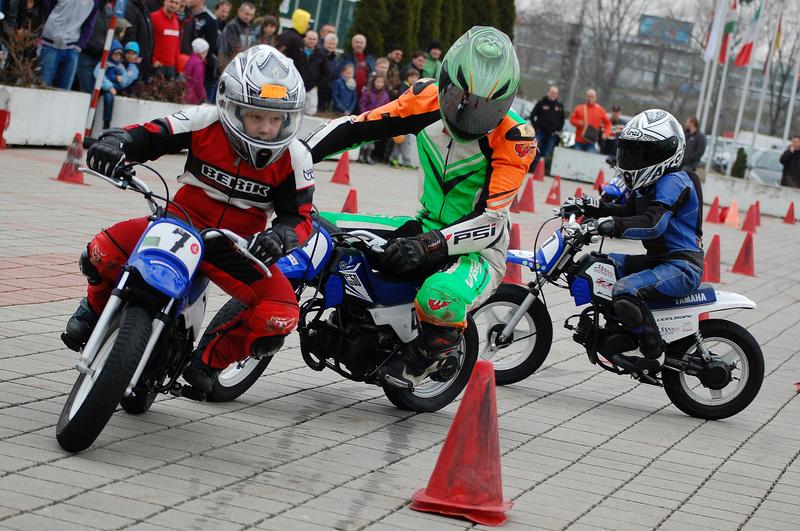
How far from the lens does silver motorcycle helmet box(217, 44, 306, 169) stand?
18.3 feet

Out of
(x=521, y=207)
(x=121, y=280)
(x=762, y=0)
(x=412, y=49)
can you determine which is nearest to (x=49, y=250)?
(x=121, y=280)

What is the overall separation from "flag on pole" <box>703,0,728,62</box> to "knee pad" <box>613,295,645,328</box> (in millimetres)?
24547

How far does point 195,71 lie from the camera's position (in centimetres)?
1948

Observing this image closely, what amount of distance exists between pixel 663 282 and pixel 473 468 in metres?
3.10

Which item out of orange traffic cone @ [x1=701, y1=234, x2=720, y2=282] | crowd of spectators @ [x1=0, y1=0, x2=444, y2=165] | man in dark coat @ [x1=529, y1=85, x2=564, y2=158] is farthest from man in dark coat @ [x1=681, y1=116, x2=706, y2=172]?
orange traffic cone @ [x1=701, y1=234, x2=720, y2=282]

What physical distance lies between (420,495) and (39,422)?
1662 millimetres

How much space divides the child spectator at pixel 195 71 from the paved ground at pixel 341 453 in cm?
991

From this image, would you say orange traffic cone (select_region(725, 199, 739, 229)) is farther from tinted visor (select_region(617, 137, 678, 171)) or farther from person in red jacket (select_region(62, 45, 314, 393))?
person in red jacket (select_region(62, 45, 314, 393))

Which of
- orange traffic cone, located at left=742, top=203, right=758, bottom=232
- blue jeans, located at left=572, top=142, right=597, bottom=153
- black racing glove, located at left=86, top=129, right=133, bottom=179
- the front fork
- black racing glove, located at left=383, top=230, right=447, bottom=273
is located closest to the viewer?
black racing glove, located at left=86, top=129, right=133, bottom=179

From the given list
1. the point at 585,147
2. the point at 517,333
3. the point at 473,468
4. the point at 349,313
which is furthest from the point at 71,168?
the point at 585,147

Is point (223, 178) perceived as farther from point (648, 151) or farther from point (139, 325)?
point (648, 151)

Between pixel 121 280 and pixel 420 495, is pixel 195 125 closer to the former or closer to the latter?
pixel 121 280

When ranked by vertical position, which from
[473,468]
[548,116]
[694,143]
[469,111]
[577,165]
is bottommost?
[473,468]

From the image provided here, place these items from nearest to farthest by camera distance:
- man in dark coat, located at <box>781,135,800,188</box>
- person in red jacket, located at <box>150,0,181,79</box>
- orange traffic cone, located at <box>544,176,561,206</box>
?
person in red jacket, located at <box>150,0,181,79</box> < orange traffic cone, located at <box>544,176,561,206</box> < man in dark coat, located at <box>781,135,800,188</box>
